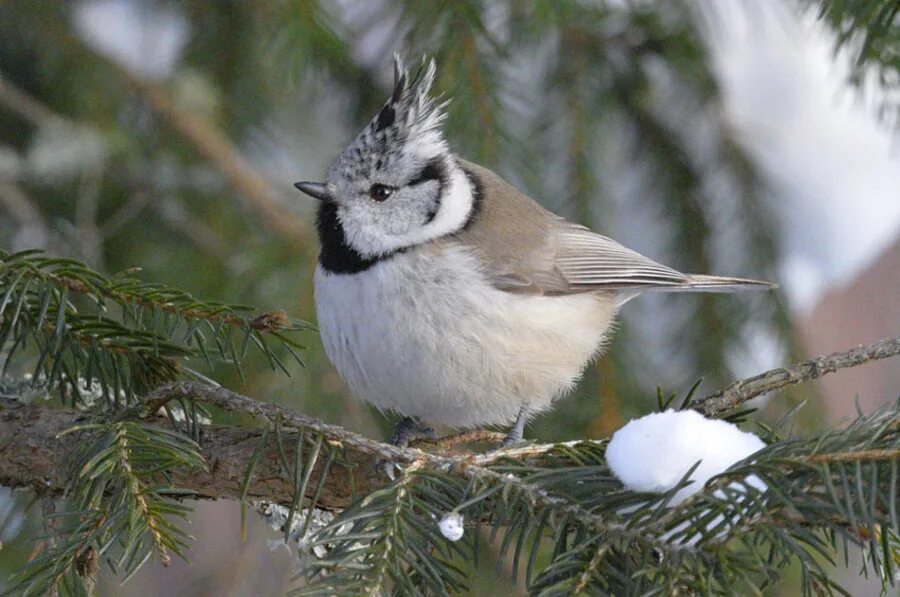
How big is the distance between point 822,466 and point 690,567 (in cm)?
18

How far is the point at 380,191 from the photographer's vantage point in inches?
96.3

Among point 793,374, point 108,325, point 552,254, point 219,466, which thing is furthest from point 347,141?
point 793,374

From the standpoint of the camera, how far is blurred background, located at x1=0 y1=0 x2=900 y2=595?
255 cm

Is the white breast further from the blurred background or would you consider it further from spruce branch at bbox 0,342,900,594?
spruce branch at bbox 0,342,900,594

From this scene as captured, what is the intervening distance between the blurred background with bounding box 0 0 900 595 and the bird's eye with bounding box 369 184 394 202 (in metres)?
0.20

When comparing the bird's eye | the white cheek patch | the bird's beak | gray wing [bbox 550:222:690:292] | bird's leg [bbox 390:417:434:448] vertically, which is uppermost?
the bird's beak

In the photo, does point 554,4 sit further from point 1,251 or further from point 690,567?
point 690,567

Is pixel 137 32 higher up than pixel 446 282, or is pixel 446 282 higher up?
pixel 137 32

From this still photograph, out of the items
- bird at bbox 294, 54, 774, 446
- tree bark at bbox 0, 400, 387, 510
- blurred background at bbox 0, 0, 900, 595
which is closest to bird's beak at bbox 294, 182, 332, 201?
bird at bbox 294, 54, 774, 446

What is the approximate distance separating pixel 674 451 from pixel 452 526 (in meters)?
0.30

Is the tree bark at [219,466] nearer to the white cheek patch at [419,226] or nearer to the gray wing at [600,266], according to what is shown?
the white cheek patch at [419,226]

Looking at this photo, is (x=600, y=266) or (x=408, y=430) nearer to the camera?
(x=408, y=430)

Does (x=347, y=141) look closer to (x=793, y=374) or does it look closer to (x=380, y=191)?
(x=380, y=191)

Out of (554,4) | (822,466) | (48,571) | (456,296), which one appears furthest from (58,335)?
(554,4)
